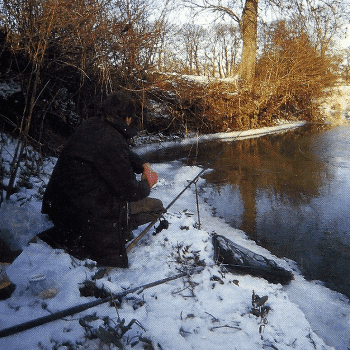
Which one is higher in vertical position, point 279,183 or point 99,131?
point 99,131

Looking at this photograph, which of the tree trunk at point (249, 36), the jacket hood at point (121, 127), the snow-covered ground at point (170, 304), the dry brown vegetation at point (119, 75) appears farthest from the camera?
the tree trunk at point (249, 36)

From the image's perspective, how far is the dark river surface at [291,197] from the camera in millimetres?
3334

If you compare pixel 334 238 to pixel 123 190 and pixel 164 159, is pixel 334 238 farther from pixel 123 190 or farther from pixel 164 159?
pixel 164 159

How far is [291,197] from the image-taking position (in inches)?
200

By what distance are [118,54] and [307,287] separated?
20.9 feet

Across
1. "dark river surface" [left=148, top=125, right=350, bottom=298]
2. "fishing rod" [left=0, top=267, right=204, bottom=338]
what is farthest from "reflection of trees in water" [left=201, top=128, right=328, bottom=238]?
"fishing rod" [left=0, top=267, right=204, bottom=338]

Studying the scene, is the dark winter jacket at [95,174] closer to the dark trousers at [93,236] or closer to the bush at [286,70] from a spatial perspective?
the dark trousers at [93,236]

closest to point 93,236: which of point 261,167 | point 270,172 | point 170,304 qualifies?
point 170,304

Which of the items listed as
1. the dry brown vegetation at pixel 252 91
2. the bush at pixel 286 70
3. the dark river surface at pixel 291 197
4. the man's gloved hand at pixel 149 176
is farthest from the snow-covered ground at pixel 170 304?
the bush at pixel 286 70

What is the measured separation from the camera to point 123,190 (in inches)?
98.6

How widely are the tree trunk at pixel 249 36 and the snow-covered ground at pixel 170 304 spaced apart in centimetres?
1218

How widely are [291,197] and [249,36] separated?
11.3 metres

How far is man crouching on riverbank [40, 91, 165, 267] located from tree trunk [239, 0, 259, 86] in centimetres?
1222

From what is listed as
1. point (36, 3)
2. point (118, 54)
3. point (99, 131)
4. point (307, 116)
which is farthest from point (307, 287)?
point (307, 116)
